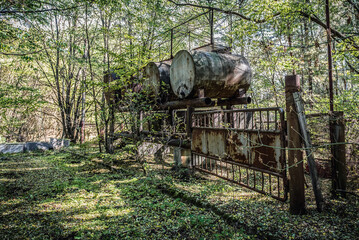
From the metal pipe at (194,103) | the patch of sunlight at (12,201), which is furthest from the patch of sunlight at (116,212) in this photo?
the metal pipe at (194,103)

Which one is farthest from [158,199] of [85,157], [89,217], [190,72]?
[85,157]

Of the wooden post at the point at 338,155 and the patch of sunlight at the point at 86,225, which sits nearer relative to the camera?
the patch of sunlight at the point at 86,225

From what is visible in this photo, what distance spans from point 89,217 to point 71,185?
2.29 metres

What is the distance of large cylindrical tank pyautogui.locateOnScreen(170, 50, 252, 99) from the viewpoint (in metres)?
5.46

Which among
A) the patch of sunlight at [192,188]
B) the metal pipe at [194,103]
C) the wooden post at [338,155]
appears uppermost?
the metal pipe at [194,103]

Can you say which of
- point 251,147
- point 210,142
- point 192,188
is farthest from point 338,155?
point 192,188

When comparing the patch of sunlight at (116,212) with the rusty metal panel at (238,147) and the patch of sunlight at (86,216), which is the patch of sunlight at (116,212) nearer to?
the patch of sunlight at (86,216)

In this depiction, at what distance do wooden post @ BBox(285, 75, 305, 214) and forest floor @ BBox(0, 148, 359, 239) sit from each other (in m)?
0.26

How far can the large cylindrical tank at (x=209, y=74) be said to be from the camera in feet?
17.9

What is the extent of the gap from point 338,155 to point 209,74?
3.26 m

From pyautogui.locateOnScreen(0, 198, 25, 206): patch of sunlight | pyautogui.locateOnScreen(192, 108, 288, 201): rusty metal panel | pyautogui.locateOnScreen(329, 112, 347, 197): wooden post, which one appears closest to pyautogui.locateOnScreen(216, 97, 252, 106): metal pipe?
pyautogui.locateOnScreen(192, 108, 288, 201): rusty metal panel

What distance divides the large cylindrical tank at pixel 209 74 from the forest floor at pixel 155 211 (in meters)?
2.46

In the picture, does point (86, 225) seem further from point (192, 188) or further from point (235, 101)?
point (235, 101)

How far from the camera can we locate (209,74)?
18.0 feet
